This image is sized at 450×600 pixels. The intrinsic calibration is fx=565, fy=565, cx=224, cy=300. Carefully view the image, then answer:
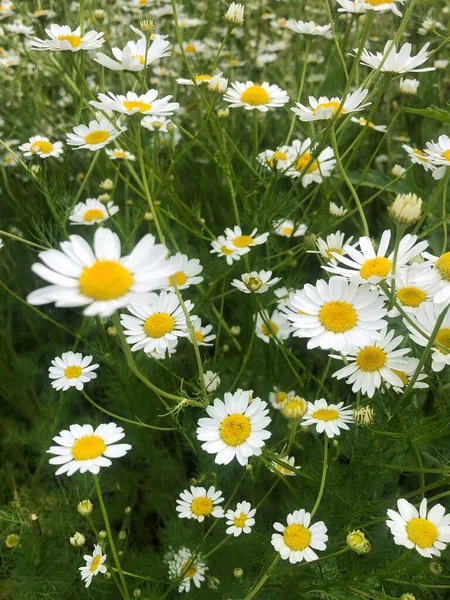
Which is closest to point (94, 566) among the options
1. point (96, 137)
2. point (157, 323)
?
point (157, 323)

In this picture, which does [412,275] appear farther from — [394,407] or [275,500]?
[275,500]

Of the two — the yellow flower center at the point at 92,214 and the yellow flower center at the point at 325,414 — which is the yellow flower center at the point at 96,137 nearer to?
the yellow flower center at the point at 92,214

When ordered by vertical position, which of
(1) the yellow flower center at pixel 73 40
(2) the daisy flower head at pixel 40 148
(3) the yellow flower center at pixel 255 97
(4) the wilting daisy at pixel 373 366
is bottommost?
(4) the wilting daisy at pixel 373 366

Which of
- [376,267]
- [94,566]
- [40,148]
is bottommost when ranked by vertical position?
[94,566]

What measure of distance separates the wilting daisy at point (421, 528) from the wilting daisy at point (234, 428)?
254 mm

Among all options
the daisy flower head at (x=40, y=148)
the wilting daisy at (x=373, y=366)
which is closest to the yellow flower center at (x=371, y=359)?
the wilting daisy at (x=373, y=366)

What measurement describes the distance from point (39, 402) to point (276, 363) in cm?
83

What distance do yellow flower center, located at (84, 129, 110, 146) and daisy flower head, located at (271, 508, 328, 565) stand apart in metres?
0.94

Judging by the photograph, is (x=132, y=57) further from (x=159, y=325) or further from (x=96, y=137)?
(x=159, y=325)

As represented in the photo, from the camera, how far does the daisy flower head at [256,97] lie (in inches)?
55.9

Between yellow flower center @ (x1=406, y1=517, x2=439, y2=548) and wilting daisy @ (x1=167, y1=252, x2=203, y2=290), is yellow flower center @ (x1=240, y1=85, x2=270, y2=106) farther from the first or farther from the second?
yellow flower center @ (x1=406, y1=517, x2=439, y2=548)

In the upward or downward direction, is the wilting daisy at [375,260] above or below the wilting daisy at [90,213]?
below

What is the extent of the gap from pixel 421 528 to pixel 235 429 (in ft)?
1.14

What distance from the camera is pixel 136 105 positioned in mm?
1179
